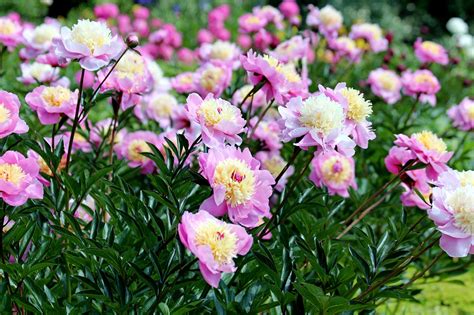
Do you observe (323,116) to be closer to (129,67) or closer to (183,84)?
→ (129,67)

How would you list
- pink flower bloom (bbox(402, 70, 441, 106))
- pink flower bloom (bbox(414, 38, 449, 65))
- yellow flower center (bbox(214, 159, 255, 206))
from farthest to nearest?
1. pink flower bloom (bbox(414, 38, 449, 65))
2. pink flower bloom (bbox(402, 70, 441, 106))
3. yellow flower center (bbox(214, 159, 255, 206))

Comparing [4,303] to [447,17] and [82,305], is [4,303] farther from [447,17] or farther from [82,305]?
[447,17]

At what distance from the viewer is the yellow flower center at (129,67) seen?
1.75 metres

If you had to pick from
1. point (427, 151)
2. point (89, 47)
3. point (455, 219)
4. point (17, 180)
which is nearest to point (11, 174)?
point (17, 180)

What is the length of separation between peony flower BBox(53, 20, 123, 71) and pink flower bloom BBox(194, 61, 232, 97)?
2.28 feet

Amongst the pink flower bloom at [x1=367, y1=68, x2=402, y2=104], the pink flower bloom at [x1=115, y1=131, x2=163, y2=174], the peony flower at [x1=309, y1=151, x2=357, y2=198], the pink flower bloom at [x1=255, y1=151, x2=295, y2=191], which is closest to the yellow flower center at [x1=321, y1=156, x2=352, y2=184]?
the peony flower at [x1=309, y1=151, x2=357, y2=198]

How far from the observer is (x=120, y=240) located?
1539 mm

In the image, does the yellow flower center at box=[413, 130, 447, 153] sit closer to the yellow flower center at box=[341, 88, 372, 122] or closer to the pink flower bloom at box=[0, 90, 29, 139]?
the yellow flower center at box=[341, 88, 372, 122]

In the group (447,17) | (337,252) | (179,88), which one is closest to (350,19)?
(447,17)

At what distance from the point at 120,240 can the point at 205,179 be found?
0.37 m

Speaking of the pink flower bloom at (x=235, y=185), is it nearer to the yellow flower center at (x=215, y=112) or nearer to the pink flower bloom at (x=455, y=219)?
the yellow flower center at (x=215, y=112)

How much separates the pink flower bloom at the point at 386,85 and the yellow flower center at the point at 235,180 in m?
1.77

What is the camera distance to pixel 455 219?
124cm

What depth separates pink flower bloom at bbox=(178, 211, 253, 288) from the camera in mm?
1064
